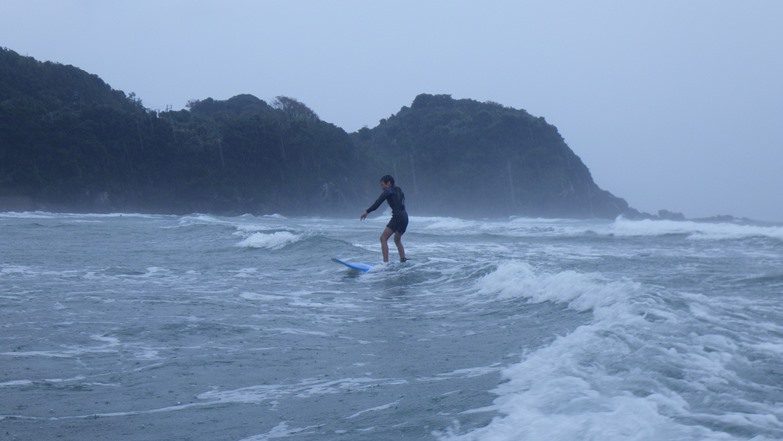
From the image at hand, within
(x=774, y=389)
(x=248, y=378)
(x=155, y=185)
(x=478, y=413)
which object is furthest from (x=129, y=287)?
(x=155, y=185)

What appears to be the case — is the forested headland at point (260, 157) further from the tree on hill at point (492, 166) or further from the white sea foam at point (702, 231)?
the white sea foam at point (702, 231)

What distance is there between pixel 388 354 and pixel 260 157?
54446mm

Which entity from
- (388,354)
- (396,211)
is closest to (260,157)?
(396,211)

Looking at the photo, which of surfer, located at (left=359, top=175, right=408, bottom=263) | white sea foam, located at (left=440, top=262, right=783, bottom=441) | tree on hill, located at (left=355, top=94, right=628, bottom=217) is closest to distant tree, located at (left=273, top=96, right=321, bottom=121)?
tree on hill, located at (left=355, top=94, right=628, bottom=217)

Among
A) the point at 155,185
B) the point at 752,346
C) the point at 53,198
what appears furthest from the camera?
the point at 155,185

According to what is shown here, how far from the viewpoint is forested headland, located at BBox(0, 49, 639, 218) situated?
155 feet

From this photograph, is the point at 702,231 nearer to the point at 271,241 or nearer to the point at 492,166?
the point at 271,241

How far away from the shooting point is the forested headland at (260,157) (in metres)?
47.3

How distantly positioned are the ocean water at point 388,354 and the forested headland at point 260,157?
3942cm

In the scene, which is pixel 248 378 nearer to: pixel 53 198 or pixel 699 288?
pixel 699 288

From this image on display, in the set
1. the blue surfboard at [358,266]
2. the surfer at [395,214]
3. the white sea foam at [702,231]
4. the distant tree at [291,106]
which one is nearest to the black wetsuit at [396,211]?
the surfer at [395,214]

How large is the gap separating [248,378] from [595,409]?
2.23 meters

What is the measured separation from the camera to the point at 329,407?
4.24m

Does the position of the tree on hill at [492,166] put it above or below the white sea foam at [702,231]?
above
